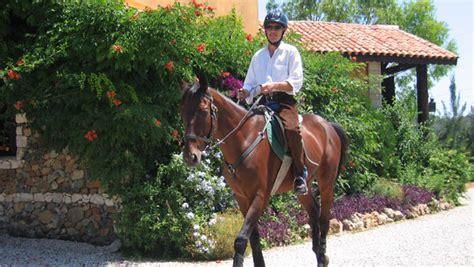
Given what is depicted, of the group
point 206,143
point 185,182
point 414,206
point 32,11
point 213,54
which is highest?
point 32,11

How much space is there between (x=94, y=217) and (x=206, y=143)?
4.17 m

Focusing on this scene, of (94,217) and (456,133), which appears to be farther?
(456,133)

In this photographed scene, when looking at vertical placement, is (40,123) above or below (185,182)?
above

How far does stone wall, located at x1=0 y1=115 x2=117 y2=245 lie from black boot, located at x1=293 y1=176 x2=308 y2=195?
346 cm

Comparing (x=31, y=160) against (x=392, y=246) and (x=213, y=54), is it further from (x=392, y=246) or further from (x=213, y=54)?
(x=392, y=246)

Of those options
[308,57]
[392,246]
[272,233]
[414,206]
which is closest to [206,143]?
[272,233]

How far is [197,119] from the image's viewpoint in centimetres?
496

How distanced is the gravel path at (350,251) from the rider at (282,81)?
2.03m

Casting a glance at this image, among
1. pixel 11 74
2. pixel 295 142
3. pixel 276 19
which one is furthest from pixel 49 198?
pixel 276 19

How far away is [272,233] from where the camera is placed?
28.2ft

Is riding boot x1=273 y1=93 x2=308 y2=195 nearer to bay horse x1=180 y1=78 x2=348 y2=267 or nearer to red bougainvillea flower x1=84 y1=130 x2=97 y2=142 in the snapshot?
bay horse x1=180 y1=78 x2=348 y2=267

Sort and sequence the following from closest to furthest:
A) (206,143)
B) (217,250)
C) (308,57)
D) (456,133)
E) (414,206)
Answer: (206,143), (217,250), (308,57), (414,206), (456,133)

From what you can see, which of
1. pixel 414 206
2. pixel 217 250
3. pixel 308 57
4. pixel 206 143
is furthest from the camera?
pixel 414 206

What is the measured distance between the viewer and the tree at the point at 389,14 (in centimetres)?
3356
